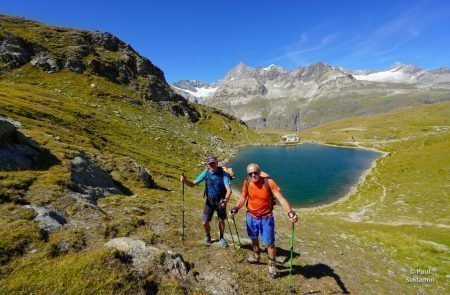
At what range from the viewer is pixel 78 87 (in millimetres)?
96438

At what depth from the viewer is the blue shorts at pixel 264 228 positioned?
11445mm

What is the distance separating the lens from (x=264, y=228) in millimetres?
11555

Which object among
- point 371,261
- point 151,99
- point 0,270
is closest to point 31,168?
point 0,270

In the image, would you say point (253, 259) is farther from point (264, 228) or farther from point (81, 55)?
point (81, 55)

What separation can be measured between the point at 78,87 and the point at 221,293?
4167 inches

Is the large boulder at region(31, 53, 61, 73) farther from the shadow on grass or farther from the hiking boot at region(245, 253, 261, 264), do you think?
the shadow on grass

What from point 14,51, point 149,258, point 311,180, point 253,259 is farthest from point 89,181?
point 14,51

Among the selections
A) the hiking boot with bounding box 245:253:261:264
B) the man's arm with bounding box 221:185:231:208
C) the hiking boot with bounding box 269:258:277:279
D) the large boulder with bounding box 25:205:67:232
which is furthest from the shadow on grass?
the large boulder with bounding box 25:205:67:232

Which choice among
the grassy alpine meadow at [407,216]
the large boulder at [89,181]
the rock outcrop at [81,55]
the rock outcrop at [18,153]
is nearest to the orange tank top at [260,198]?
the large boulder at [89,181]

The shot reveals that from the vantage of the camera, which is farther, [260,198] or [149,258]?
[260,198]

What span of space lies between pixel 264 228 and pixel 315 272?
17.0 feet

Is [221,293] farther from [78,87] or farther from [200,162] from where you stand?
[78,87]

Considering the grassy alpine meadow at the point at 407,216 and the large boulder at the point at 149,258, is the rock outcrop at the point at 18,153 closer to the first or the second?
the large boulder at the point at 149,258

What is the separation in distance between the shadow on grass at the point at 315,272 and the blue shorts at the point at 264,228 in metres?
2.36
